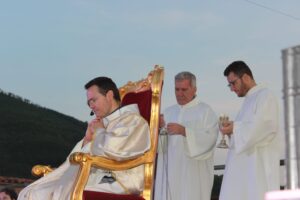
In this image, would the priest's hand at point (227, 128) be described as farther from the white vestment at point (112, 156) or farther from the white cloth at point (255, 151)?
the white vestment at point (112, 156)

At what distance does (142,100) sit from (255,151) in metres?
0.92

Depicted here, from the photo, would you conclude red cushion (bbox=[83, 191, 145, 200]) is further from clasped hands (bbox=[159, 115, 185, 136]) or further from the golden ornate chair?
clasped hands (bbox=[159, 115, 185, 136])

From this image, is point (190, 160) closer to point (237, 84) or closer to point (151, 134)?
point (237, 84)

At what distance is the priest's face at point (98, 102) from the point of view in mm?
4402

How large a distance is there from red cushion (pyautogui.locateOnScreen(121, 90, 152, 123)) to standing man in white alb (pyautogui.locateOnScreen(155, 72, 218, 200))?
2.60ft

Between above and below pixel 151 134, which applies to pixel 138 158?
below

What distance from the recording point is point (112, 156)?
416 cm

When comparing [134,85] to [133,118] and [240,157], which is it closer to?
[133,118]

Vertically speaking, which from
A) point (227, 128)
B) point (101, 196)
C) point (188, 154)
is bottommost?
point (101, 196)

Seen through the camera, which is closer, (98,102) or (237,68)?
(98,102)

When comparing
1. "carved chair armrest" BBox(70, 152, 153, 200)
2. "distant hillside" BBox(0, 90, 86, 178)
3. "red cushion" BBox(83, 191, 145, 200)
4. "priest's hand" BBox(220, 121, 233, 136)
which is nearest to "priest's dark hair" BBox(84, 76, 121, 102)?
"carved chair armrest" BBox(70, 152, 153, 200)

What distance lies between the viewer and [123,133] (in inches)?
168

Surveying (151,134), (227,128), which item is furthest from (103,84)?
(227,128)

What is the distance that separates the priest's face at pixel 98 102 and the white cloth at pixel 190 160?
1.19 m
